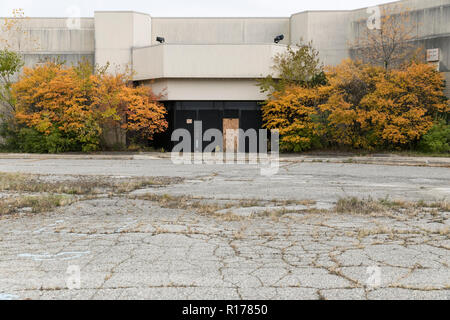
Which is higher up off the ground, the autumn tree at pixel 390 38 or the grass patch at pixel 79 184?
the autumn tree at pixel 390 38

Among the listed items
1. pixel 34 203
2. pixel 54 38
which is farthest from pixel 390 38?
pixel 34 203

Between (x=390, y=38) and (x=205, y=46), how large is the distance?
10445mm

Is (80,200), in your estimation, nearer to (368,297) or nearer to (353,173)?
(368,297)

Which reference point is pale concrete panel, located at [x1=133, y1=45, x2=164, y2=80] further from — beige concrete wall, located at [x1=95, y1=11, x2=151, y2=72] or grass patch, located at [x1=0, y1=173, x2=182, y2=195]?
grass patch, located at [x1=0, y1=173, x2=182, y2=195]

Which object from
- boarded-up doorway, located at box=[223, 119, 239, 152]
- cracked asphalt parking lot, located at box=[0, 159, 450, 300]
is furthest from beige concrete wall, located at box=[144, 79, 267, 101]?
cracked asphalt parking lot, located at box=[0, 159, 450, 300]

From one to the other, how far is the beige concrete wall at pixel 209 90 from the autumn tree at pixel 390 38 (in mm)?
6983

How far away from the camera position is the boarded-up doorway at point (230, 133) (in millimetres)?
29188

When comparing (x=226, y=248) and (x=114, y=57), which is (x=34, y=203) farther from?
(x=114, y=57)

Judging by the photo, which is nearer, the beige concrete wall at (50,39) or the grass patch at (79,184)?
the grass patch at (79,184)

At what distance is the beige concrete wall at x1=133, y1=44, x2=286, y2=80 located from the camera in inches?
1103

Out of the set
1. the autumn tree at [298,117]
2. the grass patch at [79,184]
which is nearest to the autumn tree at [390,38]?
the autumn tree at [298,117]

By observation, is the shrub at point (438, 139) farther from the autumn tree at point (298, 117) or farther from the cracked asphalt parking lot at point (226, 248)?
the cracked asphalt parking lot at point (226, 248)

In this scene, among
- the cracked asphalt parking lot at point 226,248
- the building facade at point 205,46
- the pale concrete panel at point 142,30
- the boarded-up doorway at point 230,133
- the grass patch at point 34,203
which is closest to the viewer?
the cracked asphalt parking lot at point 226,248
